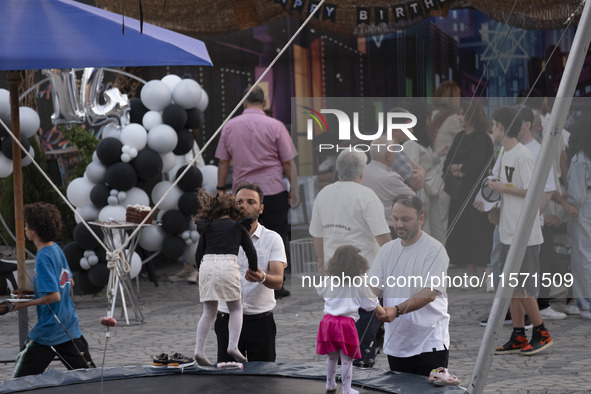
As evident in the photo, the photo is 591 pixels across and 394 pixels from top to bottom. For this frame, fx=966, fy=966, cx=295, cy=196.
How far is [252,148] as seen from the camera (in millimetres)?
8602

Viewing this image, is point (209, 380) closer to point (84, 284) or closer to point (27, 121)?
point (84, 284)

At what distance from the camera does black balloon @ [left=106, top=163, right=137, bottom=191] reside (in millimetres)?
8625

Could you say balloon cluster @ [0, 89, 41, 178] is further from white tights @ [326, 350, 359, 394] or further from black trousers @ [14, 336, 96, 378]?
white tights @ [326, 350, 359, 394]

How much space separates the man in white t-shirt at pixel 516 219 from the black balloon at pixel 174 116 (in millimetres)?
3552

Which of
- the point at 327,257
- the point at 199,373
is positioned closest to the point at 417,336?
the point at 327,257

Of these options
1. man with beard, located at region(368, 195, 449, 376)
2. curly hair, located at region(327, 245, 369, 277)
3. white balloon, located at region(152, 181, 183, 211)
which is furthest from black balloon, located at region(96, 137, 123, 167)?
curly hair, located at region(327, 245, 369, 277)

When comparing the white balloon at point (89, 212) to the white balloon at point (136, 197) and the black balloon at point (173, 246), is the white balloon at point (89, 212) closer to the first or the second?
the white balloon at point (136, 197)

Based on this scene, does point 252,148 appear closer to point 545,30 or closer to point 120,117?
point 120,117

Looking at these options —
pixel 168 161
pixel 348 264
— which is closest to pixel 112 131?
pixel 168 161

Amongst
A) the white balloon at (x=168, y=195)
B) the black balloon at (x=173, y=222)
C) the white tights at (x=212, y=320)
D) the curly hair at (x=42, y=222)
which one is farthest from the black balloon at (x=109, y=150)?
the white tights at (x=212, y=320)

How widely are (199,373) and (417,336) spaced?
1.18 meters

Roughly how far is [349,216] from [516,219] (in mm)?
1817

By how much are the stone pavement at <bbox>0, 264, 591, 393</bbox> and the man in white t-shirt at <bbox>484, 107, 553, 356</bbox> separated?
129 mm

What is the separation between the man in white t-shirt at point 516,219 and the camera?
6270 millimetres
